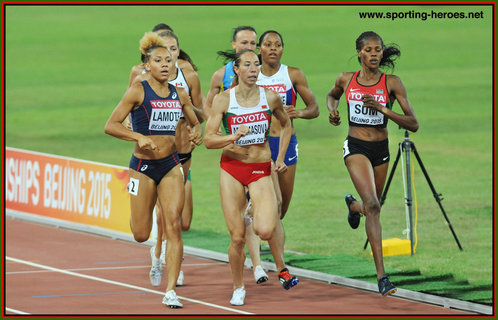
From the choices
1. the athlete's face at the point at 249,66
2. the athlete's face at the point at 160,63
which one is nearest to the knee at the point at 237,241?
the athlete's face at the point at 249,66

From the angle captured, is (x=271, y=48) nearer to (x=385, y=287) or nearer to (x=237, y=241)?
(x=237, y=241)

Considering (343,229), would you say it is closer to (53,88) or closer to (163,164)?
(163,164)

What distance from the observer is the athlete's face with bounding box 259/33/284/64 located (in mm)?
14273

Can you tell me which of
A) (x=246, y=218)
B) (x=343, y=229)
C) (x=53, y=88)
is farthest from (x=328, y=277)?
(x=53, y=88)

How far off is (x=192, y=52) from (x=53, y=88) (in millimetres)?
8785

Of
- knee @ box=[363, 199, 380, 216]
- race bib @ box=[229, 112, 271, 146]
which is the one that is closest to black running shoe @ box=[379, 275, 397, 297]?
knee @ box=[363, 199, 380, 216]

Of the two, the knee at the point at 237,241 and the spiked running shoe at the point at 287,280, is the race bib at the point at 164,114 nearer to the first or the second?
the knee at the point at 237,241

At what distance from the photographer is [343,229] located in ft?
64.2

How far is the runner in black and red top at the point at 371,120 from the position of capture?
1329 centimetres

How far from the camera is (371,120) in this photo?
13.6m

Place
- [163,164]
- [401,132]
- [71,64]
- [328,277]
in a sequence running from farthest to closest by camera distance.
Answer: [71,64]
[401,132]
[328,277]
[163,164]

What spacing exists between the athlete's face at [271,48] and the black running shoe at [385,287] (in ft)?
10.1

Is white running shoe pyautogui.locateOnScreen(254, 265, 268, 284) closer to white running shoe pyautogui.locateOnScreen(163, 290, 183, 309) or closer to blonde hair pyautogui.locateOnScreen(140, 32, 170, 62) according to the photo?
white running shoe pyautogui.locateOnScreen(163, 290, 183, 309)

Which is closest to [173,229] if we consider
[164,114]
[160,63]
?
[164,114]
